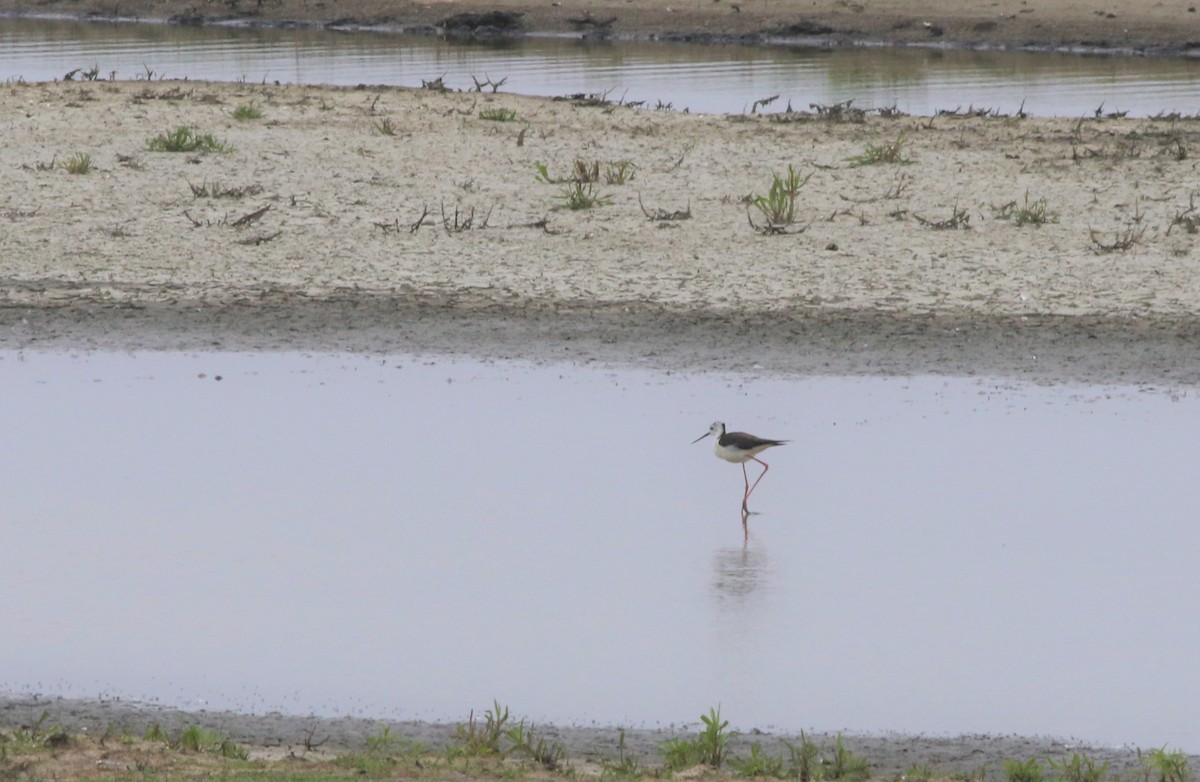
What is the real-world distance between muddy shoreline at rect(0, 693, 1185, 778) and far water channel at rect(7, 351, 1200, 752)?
4.9 inches

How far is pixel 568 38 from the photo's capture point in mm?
32438

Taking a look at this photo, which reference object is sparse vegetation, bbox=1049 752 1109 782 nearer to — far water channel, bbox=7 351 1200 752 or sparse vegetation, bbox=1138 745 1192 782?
sparse vegetation, bbox=1138 745 1192 782

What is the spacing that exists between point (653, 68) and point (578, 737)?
21002 mm

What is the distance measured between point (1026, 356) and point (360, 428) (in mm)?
4312

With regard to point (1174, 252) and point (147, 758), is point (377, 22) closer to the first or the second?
point (1174, 252)

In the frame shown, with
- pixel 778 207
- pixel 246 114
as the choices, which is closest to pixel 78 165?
pixel 246 114

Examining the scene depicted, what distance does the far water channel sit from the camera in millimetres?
6879

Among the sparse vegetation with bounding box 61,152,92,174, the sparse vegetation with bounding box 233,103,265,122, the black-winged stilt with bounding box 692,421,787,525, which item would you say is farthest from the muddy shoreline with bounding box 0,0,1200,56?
the black-winged stilt with bounding box 692,421,787,525

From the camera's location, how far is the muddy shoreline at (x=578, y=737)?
618 cm

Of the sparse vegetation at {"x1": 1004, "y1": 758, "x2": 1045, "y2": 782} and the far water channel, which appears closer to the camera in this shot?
the sparse vegetation at {"x1": 1004, "y1": 758, "x2": 1045, "y2": 782}

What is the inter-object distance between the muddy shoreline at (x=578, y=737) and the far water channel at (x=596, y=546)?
0.41ft

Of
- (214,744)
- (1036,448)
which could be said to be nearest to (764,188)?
(1036,448)

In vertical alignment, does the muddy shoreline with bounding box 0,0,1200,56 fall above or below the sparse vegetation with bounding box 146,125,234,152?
above

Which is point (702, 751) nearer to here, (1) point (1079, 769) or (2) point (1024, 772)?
(2) point (1024, 772)
